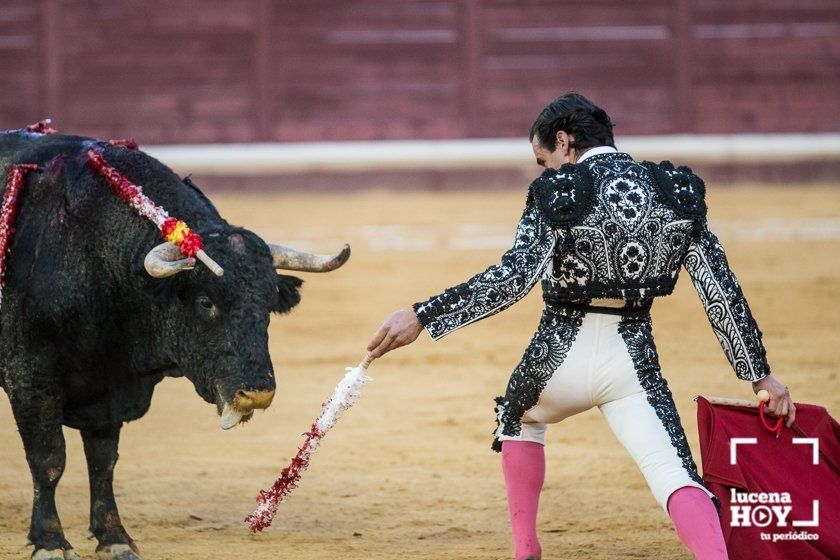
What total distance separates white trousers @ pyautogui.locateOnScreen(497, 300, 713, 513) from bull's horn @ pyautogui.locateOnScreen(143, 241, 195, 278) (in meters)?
0.90

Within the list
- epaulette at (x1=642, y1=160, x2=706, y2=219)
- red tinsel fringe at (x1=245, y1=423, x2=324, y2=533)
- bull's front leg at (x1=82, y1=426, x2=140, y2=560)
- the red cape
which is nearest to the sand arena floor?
bull's front leg at (x1=82, y1=426, x2=140, y2=560)

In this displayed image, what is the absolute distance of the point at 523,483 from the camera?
301 centimetres

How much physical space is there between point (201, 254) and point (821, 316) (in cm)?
438

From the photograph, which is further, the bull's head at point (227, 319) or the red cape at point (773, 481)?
the bull's head at point (227, 319)

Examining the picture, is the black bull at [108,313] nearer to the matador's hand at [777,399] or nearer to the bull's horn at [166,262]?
the bull's horn at [166,262]

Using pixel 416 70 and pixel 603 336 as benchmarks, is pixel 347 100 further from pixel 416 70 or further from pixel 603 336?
pixel 603 336

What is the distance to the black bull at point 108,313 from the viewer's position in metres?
3.34

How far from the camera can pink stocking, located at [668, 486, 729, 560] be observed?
8.88ft

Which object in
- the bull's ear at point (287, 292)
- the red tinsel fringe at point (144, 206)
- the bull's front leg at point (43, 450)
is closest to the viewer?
the red tinsel fringe at point (144, 206)

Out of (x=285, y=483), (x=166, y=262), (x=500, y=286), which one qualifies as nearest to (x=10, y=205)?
(x=166, y=262)

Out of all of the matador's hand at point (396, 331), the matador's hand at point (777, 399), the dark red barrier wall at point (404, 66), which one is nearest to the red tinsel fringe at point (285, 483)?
the matador's hand at point (396, 331)

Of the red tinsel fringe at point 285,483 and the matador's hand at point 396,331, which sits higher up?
the matador's hand at point 396,331

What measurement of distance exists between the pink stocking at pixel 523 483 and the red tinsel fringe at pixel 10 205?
136 cm

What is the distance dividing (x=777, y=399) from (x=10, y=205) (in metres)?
1.91
